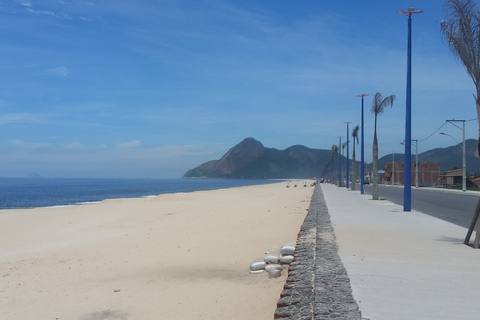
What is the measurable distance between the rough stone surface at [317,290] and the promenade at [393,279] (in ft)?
0.03

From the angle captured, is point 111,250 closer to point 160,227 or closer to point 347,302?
point 160,227

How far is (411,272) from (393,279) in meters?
0.65

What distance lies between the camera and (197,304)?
746 cm

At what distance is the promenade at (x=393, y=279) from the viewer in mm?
4777

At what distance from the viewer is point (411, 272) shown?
6.77m

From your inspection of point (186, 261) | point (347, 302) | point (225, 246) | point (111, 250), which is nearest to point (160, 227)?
point (111, 250)

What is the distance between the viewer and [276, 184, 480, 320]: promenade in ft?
15.7

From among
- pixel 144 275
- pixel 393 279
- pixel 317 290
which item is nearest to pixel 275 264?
pixel 144 275

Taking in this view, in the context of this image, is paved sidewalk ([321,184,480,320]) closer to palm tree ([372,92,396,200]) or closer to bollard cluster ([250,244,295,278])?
bollard cluster ([250,244,295,278])

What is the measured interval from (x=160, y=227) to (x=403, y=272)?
40.8 feet

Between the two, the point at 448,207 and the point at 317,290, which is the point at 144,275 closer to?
the point at 317,290

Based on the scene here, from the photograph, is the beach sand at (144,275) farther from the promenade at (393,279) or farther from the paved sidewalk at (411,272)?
the paved sidewalk at (411,272)

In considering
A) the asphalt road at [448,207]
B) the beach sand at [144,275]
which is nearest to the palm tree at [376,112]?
the asphalt road at [448,207]

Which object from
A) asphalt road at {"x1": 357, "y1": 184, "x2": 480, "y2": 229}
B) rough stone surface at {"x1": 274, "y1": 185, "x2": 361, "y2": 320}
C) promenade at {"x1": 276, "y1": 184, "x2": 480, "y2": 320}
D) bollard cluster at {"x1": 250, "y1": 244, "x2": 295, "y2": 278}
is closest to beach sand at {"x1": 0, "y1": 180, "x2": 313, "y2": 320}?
bollard cluster at {"x1": 250, "y1": 244, "x2": 295, "y2": 278}
